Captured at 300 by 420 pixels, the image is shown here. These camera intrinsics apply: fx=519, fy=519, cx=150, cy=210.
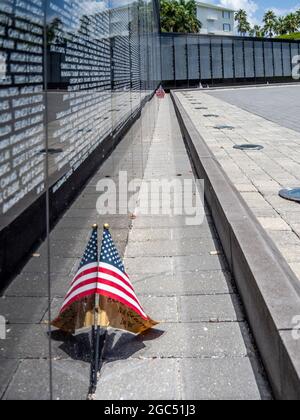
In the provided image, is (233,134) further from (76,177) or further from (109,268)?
(109,268)

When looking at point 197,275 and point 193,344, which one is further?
point 197,275

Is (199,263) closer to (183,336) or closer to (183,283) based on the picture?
(183,283)

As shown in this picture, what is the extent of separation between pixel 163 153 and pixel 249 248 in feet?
25.7

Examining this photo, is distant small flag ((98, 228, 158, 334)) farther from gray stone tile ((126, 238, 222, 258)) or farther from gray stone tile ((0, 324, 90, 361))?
gray stone tile ((126, 238, 222, 258))

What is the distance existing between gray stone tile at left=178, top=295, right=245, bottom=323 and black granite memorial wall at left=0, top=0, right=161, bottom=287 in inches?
45.6

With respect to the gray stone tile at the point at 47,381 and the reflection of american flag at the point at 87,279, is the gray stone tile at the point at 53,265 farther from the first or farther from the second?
the gray stone tile at the point at 47,381

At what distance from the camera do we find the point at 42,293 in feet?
11.9

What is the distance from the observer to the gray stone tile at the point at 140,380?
2738 mm

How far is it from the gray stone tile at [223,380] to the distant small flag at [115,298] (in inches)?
15.5

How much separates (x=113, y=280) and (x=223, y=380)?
84cm

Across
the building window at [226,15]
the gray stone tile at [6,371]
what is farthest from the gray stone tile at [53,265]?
the building window at [226,15]

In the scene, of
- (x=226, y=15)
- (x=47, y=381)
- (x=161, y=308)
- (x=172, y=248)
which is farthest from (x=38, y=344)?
(x=226, y=15)
